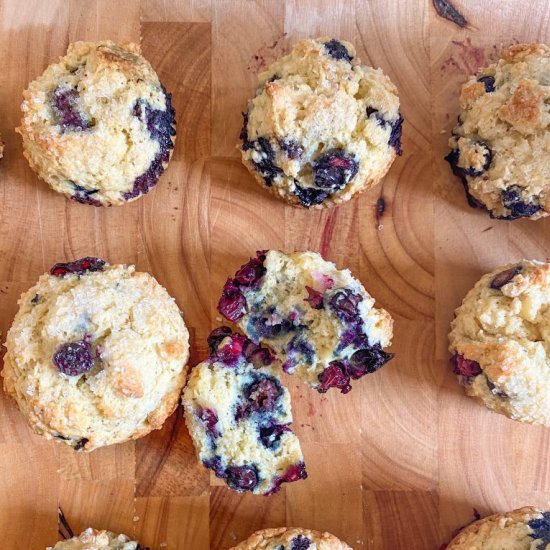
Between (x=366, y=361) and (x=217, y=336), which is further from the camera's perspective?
(x=217, y=336)

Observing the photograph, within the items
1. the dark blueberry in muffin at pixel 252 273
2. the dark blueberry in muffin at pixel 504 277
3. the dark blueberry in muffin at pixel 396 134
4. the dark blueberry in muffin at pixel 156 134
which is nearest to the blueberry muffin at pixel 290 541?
the dark blueberry in muffin at pixel 252 273

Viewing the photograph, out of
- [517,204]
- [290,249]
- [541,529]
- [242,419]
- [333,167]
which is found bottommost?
[541,529]

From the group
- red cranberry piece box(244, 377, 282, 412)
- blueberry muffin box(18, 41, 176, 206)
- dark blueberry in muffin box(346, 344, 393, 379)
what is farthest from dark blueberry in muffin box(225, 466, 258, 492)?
blueberry muffin box(18, 41, 176, 206)

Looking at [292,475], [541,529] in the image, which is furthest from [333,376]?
[541,529]

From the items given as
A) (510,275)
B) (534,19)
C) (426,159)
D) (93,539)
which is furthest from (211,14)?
(93,539)

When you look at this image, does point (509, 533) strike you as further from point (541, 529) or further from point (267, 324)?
point (267, 324)

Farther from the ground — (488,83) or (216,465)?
(488,83)
